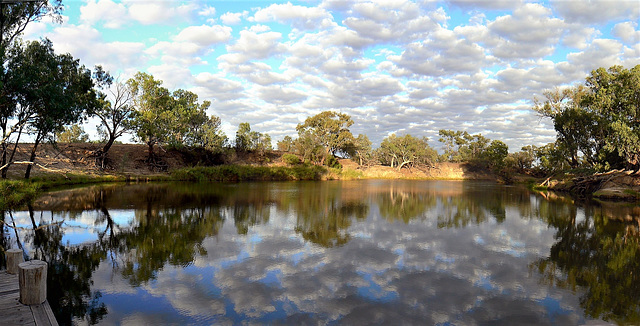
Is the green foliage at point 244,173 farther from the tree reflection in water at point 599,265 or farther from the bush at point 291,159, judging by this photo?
the tree reflection in water at point 599,265

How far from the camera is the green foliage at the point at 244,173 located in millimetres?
41500

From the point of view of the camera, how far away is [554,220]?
16.8 meters

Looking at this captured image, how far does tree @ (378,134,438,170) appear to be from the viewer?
222 feet

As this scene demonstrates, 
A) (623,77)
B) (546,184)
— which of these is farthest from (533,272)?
(546,184)

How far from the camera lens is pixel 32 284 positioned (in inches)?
214

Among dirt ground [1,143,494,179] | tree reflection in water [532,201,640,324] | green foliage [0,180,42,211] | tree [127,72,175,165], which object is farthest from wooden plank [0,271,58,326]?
tree [127,72,175,165]

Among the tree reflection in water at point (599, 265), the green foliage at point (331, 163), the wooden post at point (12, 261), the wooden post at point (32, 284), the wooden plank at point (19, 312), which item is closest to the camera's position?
the wooden plank at point (19, 312)

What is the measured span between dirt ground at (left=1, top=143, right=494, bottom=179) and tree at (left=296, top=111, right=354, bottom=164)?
702 centimetres

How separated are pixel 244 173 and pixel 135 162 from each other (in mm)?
14803

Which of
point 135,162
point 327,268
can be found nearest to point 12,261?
Answer: point 327,268

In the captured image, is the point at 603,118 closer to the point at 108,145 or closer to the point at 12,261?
the point at 12,261

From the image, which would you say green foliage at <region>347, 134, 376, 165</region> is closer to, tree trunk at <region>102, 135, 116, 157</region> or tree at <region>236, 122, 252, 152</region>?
tree at <region>236, 122, 252, 152</region>

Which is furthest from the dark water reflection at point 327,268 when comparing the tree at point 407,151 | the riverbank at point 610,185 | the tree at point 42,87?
the tree at point 407,151

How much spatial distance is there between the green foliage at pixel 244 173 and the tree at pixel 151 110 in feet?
16.9
